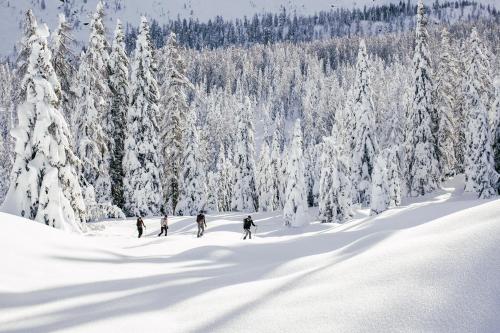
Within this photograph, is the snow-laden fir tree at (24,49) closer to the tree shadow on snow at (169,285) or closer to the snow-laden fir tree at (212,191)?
the tree shadow on snow at (169,285)

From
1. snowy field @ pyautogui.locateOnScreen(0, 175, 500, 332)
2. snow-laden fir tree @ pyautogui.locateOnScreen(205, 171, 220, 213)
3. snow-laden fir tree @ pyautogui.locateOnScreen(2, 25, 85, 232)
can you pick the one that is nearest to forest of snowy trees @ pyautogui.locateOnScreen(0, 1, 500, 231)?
snow-laden fir tree @ pyautogui.locateOnScreen(2, 25, 85, 232)

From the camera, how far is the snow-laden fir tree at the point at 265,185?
5912cm

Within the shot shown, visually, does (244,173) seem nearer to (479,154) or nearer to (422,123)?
(422,123)

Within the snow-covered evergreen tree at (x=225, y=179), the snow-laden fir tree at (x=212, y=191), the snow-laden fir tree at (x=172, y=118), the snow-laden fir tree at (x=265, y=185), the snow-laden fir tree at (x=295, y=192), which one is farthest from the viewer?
the snow-covered evergreen tree at (x=225, y=179)

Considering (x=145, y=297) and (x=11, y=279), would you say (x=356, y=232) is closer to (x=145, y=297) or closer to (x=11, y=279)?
(x=145, y=297)

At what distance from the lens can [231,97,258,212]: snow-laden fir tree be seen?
5184 cm

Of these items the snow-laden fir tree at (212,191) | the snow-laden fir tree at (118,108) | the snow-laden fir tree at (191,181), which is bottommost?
the snow-laden fir tree at (212,191)

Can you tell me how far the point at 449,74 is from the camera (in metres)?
49.3

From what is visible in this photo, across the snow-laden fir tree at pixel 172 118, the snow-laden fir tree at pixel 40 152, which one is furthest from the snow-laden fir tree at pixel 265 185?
the snow-laden fir tree at pixel 40 152

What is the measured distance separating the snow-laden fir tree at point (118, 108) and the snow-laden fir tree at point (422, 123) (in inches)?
1035

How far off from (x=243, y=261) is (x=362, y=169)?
31.1 meters

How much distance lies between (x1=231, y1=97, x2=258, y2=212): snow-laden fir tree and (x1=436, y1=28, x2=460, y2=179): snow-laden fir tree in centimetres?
2042

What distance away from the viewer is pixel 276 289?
6.86 meters

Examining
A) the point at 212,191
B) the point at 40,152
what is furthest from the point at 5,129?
the point at 40,152
